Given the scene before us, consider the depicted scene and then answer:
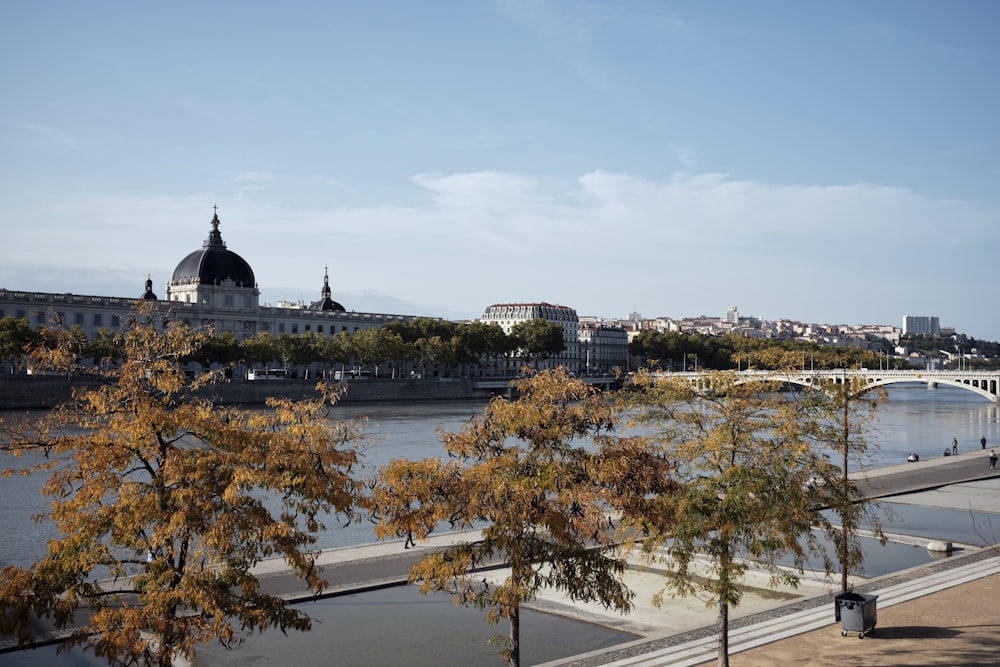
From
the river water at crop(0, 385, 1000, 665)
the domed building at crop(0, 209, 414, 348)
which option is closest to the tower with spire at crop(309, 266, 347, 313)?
the domed building at crop(0, 209, 414, 348)

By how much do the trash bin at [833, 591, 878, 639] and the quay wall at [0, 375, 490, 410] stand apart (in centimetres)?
3751

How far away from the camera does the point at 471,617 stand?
19.8m

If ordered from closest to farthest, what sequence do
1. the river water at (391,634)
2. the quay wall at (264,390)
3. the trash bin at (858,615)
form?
the trash bin at (858,615), the river water at (391,634), the quay wall at (264,390)

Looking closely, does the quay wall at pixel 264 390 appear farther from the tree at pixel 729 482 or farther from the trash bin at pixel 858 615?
the trash bin at pixel 858 615

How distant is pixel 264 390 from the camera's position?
9575 centimetres

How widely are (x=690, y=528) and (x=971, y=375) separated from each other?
321ft

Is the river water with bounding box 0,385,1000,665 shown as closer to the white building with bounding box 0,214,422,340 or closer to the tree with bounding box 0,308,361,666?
the tree with bounding box 0,308,361,666

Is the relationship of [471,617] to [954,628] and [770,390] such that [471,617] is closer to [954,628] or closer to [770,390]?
[770,390]

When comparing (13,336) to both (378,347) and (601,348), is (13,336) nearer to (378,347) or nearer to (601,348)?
(378,347)

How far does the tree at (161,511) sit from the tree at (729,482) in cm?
472

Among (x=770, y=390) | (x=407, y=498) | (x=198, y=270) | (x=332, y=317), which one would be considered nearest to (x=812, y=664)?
(x=770, y=390)

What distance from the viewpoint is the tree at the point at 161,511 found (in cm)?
1083

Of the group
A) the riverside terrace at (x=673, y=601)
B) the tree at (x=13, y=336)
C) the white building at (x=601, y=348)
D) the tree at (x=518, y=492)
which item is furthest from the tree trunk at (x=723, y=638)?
the white building at (x=601, y=348)

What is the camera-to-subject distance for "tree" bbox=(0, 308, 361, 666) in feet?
35.5
